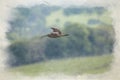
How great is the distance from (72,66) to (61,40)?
0.17 metres

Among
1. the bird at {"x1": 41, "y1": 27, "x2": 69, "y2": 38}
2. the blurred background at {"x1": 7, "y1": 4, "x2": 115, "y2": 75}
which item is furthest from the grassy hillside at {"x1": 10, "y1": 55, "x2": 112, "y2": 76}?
the bird at {"x1": 41, "y1": 27, "x2": 69, "y2": 38}

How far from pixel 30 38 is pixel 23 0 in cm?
23

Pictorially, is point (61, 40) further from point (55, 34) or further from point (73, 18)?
point (73, 18)

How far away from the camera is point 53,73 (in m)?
1.47

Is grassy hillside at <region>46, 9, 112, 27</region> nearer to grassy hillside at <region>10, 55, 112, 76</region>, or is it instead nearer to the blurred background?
the blurred background

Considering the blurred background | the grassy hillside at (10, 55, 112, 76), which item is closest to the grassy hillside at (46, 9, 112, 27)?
the blurred background

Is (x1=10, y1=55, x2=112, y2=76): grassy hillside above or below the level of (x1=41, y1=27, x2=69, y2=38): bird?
below

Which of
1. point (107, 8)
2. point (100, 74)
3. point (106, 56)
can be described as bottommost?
point (100, 74)

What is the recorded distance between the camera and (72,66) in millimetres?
1488

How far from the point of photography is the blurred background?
147cm

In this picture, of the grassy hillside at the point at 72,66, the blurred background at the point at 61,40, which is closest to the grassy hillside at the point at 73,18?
the blurred background at the point at 61,40

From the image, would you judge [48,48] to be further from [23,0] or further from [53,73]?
[23,0]

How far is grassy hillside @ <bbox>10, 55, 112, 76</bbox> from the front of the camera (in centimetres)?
146

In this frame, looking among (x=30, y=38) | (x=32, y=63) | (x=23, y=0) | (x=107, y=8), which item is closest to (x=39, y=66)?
(x=32, y=63)
